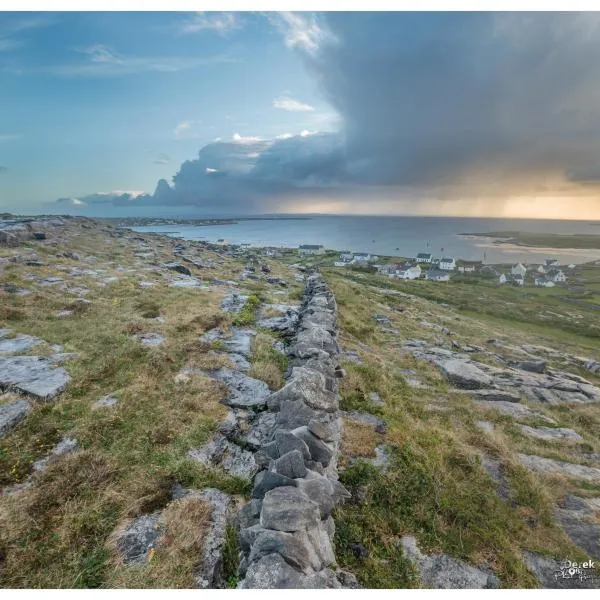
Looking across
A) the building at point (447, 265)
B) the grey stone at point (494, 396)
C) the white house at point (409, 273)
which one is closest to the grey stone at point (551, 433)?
the grey stone at point (494, 396)

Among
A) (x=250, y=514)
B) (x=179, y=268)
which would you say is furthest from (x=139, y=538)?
(x=179, y=268)

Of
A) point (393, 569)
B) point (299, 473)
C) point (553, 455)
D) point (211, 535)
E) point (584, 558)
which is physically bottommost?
point (553, 455)

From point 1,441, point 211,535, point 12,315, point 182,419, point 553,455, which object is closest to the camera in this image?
point 211,535

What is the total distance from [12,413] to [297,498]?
7020mm

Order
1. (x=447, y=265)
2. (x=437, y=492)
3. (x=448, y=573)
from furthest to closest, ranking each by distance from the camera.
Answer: (x=447, y=265) < (x=437, y=492) < (x=448, y=573)

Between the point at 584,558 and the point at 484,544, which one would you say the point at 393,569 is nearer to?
the point at 484,544

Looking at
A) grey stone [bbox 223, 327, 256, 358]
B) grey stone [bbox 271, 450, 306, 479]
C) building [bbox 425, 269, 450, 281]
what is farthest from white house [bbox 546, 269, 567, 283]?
grey stone [bbox 271, 450, 306, 479]

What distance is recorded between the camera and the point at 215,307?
1825 cm

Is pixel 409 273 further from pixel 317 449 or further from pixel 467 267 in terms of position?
pixel 317 449

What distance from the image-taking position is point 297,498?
5109mm

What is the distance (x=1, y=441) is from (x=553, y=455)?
14.1 m

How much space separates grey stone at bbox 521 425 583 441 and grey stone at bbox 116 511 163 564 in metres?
11.4

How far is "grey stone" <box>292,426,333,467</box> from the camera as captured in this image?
21.1 ft

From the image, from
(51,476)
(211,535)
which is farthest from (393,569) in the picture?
(51,476)
